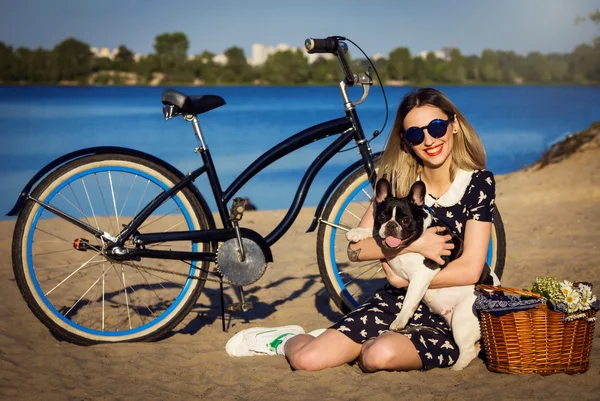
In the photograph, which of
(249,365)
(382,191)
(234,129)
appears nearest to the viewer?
(382,191)

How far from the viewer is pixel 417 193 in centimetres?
345

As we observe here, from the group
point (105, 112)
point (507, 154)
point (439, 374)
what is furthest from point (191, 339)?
point (105, 112)

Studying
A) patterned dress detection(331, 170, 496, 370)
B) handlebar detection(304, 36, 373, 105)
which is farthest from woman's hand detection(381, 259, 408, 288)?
handlebar detection(304, 36, 373, 105)

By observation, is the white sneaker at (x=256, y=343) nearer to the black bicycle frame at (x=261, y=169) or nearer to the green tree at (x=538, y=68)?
the black bicycle frame at (x=261, y=169)

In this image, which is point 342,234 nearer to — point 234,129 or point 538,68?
point 234,129

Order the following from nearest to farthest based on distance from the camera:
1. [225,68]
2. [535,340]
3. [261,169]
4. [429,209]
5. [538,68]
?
[535,340]
[429,209]
[261,169]
[538,68]
[225,68]

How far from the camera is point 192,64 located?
143 feet

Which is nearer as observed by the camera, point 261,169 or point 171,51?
point 261,169

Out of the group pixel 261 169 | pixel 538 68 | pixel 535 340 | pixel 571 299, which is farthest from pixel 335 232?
pixel 538 68

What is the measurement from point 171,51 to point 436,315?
44138 millimetres

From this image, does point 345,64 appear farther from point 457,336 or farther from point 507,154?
point 507,154

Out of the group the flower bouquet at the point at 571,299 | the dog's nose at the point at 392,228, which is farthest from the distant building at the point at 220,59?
the flower bouquet at the point at 571,299

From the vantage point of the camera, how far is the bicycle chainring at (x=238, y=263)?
4.16 metres

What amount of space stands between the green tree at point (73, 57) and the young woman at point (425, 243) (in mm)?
42550
